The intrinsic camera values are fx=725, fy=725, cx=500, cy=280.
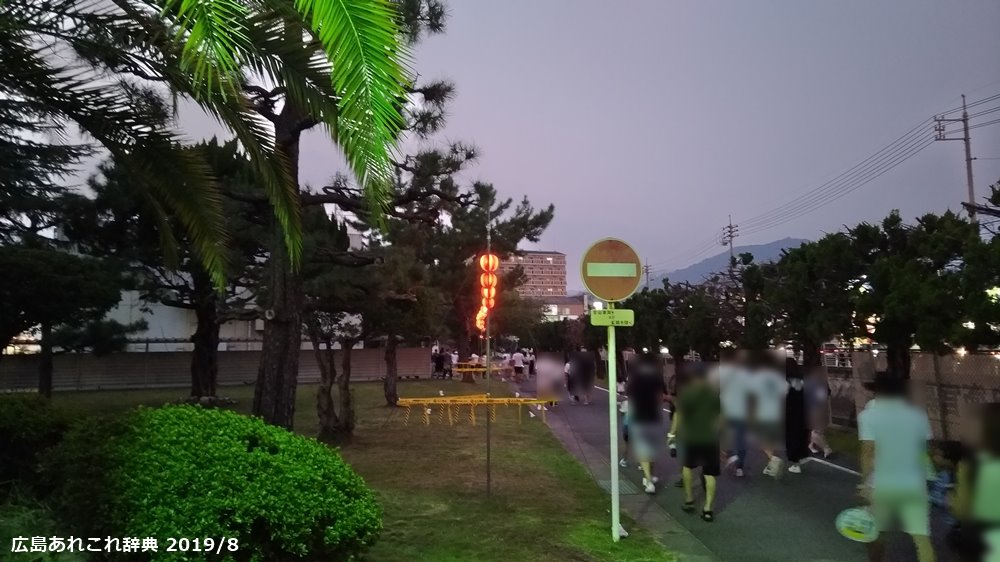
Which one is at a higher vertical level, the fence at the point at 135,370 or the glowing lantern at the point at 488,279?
the glowing lantern at the point at 488,279

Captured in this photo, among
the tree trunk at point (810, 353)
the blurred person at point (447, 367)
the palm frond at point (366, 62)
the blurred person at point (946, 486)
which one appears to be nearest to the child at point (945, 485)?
the blurred person at point (946, 486)

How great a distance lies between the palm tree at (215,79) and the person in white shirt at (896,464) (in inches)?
143

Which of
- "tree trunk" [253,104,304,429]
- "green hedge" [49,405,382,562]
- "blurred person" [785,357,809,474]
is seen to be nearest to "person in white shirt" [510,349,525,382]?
"blurred person" [785,357,809,474]

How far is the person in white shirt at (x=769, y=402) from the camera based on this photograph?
9.09 meters

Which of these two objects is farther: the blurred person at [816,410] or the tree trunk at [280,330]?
the blurred person at [816,410]

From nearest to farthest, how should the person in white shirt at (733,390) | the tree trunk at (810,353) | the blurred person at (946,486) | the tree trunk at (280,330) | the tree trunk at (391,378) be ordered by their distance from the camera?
the blurred person at (946,486), the person in white shirt at (733,390), the tree trunk at (280,330), the tree trunk at (810,353), the tree trunk at (391,378)

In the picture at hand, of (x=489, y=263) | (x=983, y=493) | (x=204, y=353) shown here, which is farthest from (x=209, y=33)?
(x=204, y=353)

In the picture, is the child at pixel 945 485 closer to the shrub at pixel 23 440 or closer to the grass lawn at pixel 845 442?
the grass lawn at pixel 845 442

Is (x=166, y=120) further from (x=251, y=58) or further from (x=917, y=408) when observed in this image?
(x=917, y=408)

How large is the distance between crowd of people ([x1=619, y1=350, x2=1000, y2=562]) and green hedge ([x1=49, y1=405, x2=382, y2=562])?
11.3 ft

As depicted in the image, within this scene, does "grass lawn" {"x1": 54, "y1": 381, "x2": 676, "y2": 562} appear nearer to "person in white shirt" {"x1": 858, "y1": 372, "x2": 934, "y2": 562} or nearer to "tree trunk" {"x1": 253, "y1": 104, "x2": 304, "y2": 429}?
"tree trunk" {"x1": 253, "y1": 104, "x2": 304, "y2": 429}

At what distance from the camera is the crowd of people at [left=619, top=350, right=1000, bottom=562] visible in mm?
3764

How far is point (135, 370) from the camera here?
30.4m

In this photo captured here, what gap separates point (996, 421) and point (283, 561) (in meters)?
4.09
